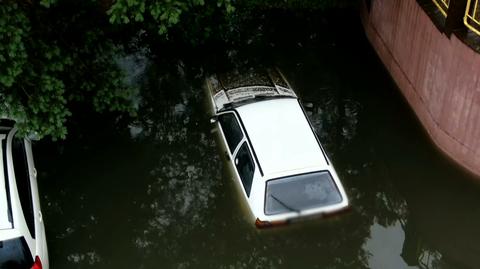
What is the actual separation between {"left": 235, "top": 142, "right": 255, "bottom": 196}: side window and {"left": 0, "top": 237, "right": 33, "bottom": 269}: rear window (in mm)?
3465

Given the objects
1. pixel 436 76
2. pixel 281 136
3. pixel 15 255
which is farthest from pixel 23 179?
pixel 436 76

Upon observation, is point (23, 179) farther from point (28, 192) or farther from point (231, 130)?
point (231, 130)

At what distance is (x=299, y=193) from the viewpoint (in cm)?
876

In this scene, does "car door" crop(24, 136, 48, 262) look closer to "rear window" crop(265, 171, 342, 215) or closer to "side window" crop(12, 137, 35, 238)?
→ "side window" crop(12, 137, 35, 238)

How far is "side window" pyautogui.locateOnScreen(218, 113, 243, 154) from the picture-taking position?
32.1ft

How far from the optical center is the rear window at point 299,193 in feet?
28.5

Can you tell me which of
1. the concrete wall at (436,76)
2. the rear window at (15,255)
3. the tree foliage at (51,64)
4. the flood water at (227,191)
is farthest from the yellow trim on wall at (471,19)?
the rear window at (15,255)

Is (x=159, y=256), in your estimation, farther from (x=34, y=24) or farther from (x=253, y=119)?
(x=34, y=24)

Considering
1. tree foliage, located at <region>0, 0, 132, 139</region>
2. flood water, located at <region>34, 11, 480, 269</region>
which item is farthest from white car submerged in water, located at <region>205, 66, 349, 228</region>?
tree foliage, located at <region>0, 0, 132, 139</region>

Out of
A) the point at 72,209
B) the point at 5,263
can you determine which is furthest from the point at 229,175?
the point at 5,263

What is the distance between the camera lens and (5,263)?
25.4 feet

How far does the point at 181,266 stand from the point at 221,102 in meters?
3.16

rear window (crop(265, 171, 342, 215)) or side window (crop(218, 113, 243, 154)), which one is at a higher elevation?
side window (crop(218, 113, 243, 154))

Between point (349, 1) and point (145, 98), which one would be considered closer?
point (145, 98)
